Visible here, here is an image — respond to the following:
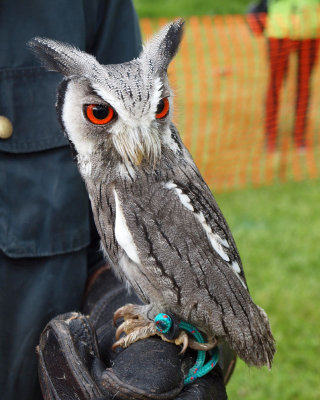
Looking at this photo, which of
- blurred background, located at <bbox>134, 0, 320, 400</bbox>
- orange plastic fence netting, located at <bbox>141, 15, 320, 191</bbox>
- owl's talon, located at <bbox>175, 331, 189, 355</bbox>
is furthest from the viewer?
orange plastic fence netting, located at <bbox>141, 15, 320, 191</bbox>

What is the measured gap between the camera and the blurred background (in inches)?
132

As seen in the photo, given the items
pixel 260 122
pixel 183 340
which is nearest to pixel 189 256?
pixel 183 340

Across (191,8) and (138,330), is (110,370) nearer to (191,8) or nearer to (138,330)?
(138,330)

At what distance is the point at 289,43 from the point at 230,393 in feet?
12.0

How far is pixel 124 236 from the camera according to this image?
163 centimetres

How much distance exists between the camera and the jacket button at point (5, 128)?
1.75 meters

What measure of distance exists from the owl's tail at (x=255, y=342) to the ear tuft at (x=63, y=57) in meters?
0.87

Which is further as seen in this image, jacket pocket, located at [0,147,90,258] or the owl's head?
jacket pocket, located at [0,147,90,258]

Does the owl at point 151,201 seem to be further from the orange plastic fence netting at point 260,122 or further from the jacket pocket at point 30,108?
the orange plastic fence netting at point 260,122

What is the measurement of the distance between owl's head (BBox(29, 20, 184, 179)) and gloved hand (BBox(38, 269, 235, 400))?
0.47 metres

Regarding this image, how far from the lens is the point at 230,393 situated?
3.12 m

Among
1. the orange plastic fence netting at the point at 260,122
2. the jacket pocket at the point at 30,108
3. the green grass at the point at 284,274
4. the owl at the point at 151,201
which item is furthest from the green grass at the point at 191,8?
the owl at the point at 151,201

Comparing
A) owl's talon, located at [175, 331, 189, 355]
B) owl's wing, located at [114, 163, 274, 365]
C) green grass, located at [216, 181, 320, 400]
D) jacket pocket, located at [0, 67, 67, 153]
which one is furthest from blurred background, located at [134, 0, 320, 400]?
owl's talon, located at [175, 331, 189, 355]

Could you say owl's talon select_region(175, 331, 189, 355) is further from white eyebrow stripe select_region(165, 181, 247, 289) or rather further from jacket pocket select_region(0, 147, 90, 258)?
jacket pocket select_region(0, 147, 90, 258)
